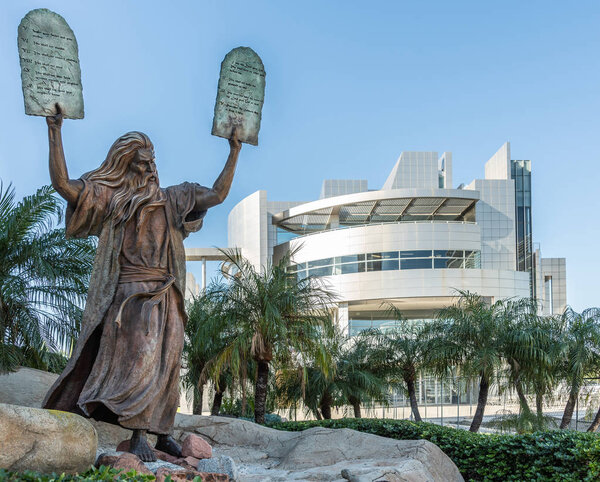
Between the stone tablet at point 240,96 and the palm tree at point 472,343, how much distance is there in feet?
36.0

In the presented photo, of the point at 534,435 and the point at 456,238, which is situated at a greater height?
the point at 456,238

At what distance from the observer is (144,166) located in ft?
18.2


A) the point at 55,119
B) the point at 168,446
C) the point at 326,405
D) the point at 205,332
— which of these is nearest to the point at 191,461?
the point at 168,446

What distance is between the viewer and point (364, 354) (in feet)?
64.7

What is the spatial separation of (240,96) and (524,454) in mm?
4634

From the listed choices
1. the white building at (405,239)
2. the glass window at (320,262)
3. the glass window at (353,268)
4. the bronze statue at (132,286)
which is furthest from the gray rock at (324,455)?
the glass window at (320,262)

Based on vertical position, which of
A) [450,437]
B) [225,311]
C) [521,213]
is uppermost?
[521,213]

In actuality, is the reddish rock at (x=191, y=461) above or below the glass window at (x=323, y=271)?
below

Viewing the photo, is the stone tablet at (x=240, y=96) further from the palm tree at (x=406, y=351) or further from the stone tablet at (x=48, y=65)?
the palm tree at (x=406, y=351)

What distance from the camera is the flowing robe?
16.5 feet

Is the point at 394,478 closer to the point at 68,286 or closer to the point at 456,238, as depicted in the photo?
the point at 68,286

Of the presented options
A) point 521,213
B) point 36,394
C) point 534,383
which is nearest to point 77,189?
point 36,394

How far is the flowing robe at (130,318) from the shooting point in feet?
16.5

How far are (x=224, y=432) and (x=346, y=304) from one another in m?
35.9
